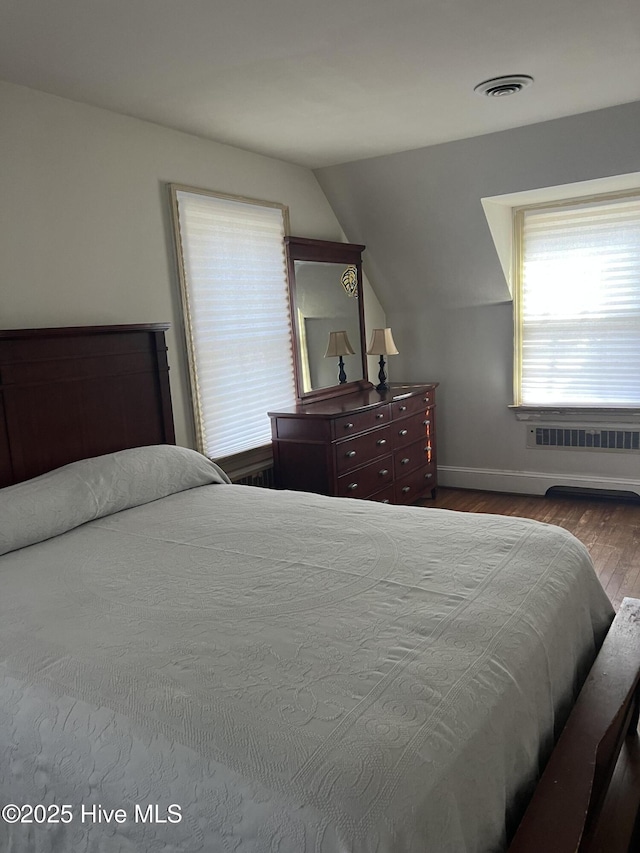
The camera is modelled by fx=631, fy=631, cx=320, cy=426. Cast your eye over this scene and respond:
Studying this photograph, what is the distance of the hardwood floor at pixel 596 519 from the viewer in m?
3.25

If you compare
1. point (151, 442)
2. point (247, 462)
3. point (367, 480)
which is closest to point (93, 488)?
point (151, 442)

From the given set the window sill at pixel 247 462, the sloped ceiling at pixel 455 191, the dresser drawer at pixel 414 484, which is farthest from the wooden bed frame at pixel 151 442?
the sloped ceiling at pixel 455 191

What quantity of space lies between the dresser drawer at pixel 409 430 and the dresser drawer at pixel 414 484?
0.24m

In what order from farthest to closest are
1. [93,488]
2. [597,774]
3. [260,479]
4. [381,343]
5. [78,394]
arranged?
[381,343]
[260,479]
[78,394]
[93,488]
[597,774]

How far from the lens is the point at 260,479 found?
3.89 meters

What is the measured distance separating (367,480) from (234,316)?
1267 millimetres

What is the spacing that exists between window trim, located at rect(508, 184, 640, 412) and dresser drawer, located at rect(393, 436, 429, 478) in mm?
762

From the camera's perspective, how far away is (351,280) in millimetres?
4633

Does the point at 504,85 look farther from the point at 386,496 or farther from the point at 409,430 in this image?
the point at 386,496

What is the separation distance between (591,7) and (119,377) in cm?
236

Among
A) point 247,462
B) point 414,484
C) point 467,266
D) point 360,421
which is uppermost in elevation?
point 467,266

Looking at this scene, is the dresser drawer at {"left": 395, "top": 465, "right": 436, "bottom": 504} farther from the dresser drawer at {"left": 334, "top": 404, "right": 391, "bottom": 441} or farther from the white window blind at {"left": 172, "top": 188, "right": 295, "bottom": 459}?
the white window blind at {"left": 172, "top": 188, "right": 295, "bottom": 459}

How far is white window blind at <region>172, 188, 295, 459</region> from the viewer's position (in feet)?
11.2

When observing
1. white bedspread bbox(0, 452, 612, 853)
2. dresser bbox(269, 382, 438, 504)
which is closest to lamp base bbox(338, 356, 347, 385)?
dresser bbox(269, 382, 438, 504)
